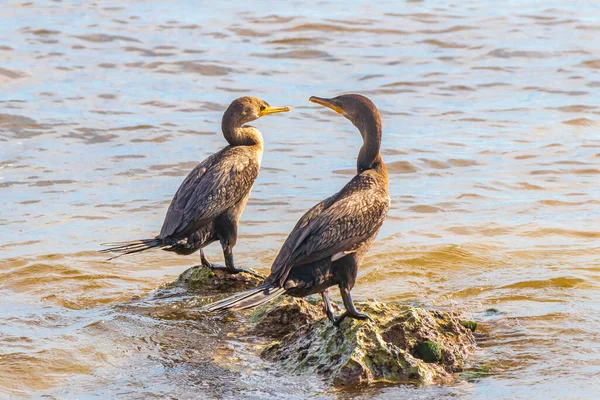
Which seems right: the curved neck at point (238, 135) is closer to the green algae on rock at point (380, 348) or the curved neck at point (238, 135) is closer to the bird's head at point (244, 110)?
the bird's head at point (244, 110)

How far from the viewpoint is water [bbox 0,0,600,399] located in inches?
251

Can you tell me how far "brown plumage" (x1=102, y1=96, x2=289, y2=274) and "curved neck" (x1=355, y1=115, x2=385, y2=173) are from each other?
51.2 inches

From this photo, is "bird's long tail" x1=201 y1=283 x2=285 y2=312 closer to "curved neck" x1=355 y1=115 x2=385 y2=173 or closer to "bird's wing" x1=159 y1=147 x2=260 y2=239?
"curved neck" x1=355 y1=115 x2=385 y2=173

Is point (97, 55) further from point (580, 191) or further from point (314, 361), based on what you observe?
point (314, 361)

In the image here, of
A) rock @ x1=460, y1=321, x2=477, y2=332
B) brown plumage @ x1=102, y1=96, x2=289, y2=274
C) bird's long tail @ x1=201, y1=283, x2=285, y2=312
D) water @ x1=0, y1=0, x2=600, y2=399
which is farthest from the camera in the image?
brown plumage @ x1=102, y1=96, x2=289, y2=274

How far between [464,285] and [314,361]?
2549mm

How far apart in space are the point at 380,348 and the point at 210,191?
2.34 m

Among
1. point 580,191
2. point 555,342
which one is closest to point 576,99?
point 580,191

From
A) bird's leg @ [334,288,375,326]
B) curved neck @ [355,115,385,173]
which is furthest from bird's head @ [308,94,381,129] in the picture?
bird's leg @ [334,288,375,326]

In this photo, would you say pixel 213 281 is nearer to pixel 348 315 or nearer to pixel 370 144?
pixel 370 144

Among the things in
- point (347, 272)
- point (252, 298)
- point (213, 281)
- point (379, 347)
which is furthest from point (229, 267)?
point (379, 347)

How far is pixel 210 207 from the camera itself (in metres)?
7.55

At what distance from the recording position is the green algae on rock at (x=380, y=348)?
5.72 m

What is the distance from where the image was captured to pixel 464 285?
26.6 feet
